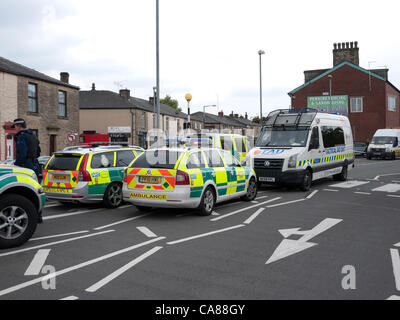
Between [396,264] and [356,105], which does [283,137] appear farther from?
[356,105]

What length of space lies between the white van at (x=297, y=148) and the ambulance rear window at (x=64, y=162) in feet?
19.9

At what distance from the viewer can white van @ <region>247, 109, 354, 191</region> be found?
12.9 m

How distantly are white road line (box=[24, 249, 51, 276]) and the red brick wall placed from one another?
44.5 metres

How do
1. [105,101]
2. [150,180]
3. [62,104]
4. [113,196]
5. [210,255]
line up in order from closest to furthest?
[210,255] < [150,180] < [113,196] < [62,104] < [105,101]

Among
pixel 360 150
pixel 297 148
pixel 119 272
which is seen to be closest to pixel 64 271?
pixel 119 272

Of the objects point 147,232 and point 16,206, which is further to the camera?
point 147,232

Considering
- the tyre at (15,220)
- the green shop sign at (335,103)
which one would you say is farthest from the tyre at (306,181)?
the green shop sign at (335,103)

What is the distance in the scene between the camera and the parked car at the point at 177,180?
8445 mm

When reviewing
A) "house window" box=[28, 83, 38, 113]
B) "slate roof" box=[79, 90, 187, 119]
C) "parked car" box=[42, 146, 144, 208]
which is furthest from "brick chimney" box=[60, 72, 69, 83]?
"parked car" box=[42, 146, 144, 208]

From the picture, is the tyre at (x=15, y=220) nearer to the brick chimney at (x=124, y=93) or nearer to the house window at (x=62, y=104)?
the house window at (x=62, y=104)

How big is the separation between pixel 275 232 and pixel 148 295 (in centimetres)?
362

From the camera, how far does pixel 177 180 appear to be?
843 centimetres

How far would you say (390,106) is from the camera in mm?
46375

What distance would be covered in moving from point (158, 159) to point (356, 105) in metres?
41.5
